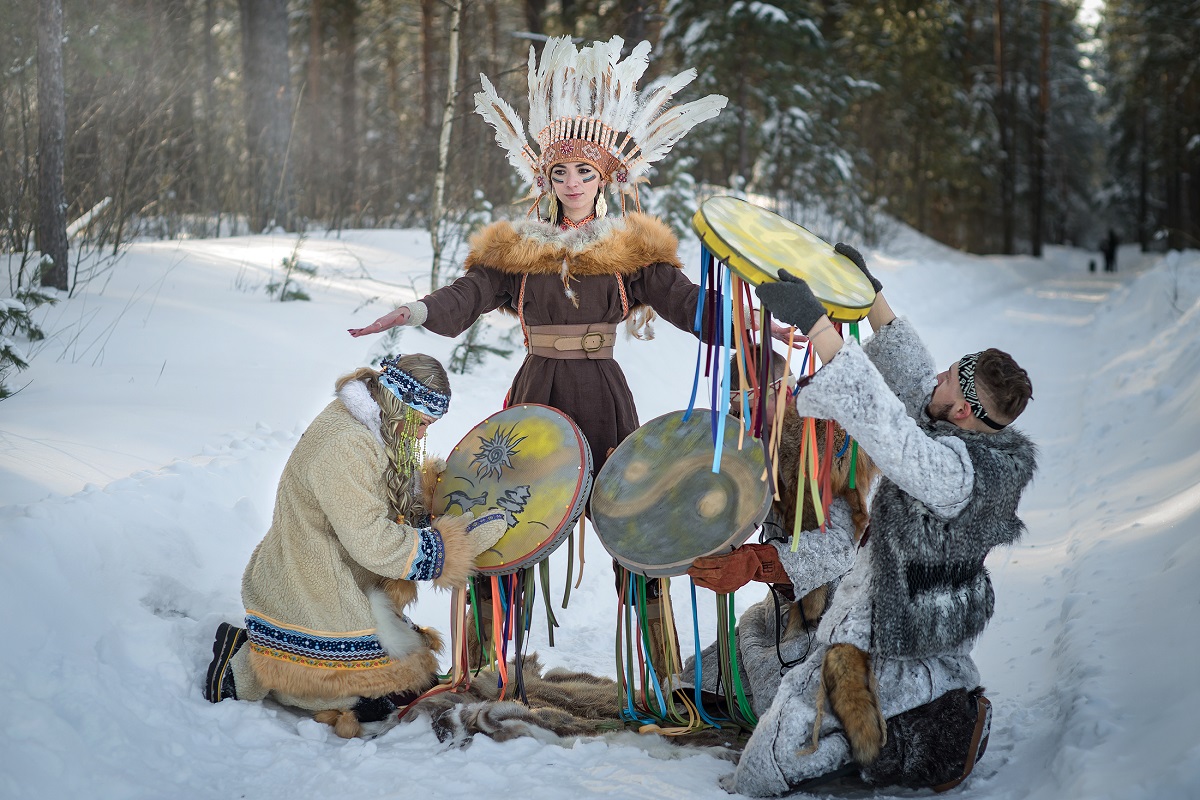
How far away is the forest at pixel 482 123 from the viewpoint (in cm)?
707

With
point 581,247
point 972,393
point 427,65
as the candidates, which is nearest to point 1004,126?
point 427,65

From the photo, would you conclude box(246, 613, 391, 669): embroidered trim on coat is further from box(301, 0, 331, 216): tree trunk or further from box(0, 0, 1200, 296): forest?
box(301, 0, 331, 216): tree trunk

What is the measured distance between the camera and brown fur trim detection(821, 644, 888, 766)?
2.49 m

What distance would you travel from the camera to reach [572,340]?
3326 mm

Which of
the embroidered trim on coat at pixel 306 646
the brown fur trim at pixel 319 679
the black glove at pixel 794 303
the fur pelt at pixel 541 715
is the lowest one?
the fur pelt at pixel 541 715

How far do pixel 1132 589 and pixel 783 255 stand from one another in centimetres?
192

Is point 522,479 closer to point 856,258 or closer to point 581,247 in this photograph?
point 581,247

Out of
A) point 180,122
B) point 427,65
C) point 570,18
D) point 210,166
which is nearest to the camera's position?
point 210,166

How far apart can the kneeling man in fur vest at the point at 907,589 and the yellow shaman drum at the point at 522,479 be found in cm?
84

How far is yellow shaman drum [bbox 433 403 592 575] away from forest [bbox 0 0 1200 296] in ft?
9.06

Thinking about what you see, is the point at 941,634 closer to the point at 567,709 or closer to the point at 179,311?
the point at 567,709

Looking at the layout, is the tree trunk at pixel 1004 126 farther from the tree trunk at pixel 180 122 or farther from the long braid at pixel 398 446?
the long braid at pixel 398 446

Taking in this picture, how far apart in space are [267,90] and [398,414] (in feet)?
28.9

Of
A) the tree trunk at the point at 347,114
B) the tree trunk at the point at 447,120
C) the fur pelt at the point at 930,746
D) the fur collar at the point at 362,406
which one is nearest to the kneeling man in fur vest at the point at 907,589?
the fur pelt at the point at 930,746
